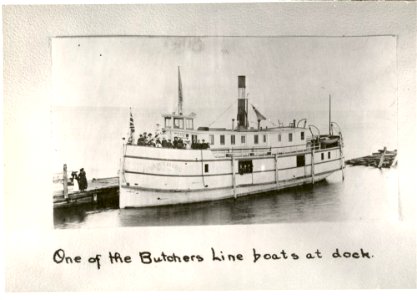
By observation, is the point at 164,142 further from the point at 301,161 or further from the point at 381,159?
the point at 381,159

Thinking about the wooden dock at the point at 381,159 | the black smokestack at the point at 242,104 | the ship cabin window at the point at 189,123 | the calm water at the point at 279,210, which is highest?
the black smokestack at the point at 242,104

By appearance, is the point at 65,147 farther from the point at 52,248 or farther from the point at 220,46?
the point at 220,46

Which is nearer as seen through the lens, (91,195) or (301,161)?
(91,195)

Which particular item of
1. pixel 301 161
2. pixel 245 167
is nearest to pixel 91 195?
pixel 245 167

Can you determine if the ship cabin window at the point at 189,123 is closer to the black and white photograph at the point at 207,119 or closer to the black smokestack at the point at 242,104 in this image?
the black and white photograph at the point at 207,119
